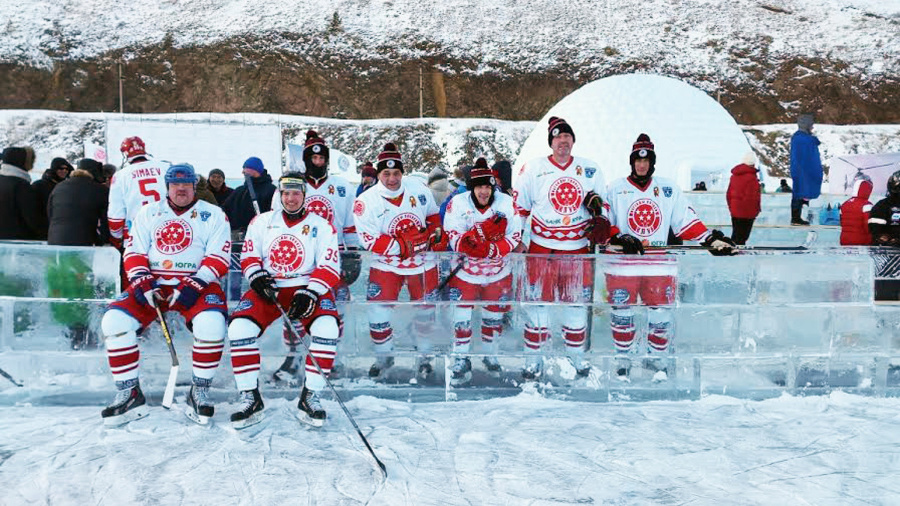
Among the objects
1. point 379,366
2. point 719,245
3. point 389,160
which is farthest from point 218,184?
point 719,245

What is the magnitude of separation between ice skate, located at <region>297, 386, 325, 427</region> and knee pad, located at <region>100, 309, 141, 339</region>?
40.1 inches

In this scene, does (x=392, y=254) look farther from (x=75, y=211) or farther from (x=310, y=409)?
(x=75, y=211)

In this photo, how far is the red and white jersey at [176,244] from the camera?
13.5ft

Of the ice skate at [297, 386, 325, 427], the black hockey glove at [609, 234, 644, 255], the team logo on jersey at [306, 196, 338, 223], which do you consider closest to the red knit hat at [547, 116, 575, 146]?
the black hockey glove at [609, 234, 644, 255]

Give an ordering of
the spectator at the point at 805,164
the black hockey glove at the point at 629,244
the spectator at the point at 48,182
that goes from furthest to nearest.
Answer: the spectator at the point at 805,164 < the spectator at the point at 48,182 < the black hockey glove at the point at 629,244

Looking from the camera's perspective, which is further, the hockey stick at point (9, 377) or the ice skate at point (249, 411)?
the hockey stick at point (9, 377)

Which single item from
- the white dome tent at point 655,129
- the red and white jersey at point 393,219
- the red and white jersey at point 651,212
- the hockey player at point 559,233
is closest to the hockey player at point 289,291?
the red and white jersey at point 393,219

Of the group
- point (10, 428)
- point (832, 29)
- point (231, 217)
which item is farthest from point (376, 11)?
point (10, 428)

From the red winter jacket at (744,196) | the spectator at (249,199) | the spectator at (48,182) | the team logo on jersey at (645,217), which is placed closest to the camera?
the team logo on jersey at (645,217)

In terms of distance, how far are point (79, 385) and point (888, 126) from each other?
3959 centimetres

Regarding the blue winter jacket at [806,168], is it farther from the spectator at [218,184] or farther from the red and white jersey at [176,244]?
the red and white jersey at [176,244]

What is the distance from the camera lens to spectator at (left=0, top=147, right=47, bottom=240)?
5.51 m

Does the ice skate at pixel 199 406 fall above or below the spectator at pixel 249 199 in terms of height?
below

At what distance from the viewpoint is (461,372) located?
4.53 m
